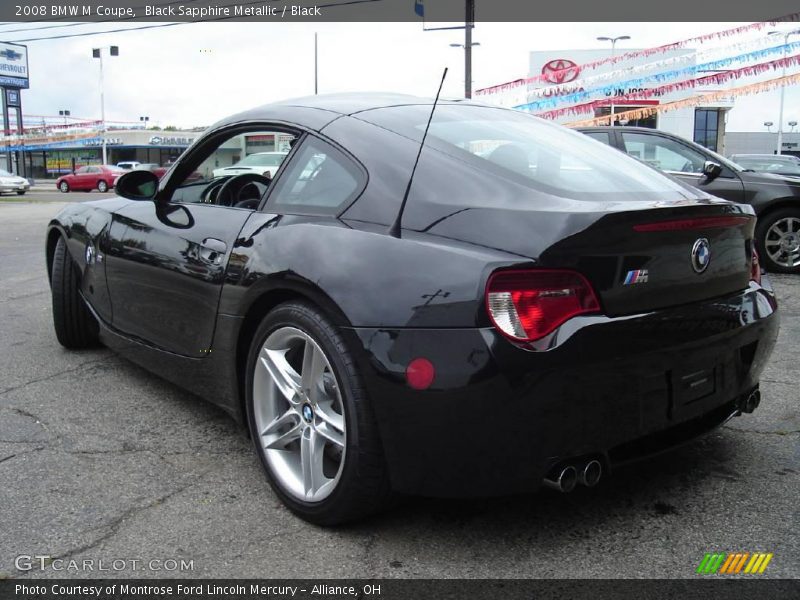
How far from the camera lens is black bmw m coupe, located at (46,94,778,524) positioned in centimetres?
210

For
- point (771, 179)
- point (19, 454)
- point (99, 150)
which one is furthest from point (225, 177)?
point (99, 150)

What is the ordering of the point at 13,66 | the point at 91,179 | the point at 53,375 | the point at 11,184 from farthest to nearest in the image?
the point at 13,66 < the point at 91,179 < the point at 11,184 < the point at 53,375

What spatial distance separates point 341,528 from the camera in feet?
8.05

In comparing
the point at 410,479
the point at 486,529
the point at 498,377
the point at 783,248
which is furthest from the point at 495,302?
the point at 783,248

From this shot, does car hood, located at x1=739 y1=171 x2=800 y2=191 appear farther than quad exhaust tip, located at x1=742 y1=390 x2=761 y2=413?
Yes

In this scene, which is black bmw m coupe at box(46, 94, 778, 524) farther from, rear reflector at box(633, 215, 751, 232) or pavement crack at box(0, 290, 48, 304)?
pavement crack at box(0, 290, 48, 304)

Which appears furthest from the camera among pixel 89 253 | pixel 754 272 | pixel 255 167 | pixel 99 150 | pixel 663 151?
pixel 99 150

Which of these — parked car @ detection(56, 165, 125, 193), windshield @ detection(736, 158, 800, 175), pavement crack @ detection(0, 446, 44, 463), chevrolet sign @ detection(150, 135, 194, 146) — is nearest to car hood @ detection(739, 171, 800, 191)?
windshield @ detection(736, 158, 800, 175)

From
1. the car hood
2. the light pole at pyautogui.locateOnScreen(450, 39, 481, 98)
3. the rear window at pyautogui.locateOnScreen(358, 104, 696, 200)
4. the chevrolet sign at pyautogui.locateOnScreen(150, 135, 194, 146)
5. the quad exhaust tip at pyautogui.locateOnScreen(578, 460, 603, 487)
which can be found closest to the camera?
the quad exhaust tip at pyautogui.locateOnScreen(578, 460, 603, 487)

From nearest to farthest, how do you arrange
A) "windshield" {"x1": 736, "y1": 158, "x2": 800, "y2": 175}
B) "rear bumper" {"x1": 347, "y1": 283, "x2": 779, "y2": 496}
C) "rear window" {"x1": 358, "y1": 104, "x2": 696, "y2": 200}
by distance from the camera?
"rear bumper" {"x1": 347, "y1": 283, "x2": 779, "y2": 496} < "rear window" {"x1": 358, "y1": 104, "x2": 696, "y2": 200} < "windshield" {"x1": 736, "y1": 158, "x2": 800, "y2": 175}

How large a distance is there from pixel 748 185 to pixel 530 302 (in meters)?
6.83

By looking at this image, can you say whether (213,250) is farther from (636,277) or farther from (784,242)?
(784,242)

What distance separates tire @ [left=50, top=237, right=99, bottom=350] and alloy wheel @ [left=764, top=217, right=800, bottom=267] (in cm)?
669

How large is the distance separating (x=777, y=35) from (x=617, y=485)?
1574 cm
